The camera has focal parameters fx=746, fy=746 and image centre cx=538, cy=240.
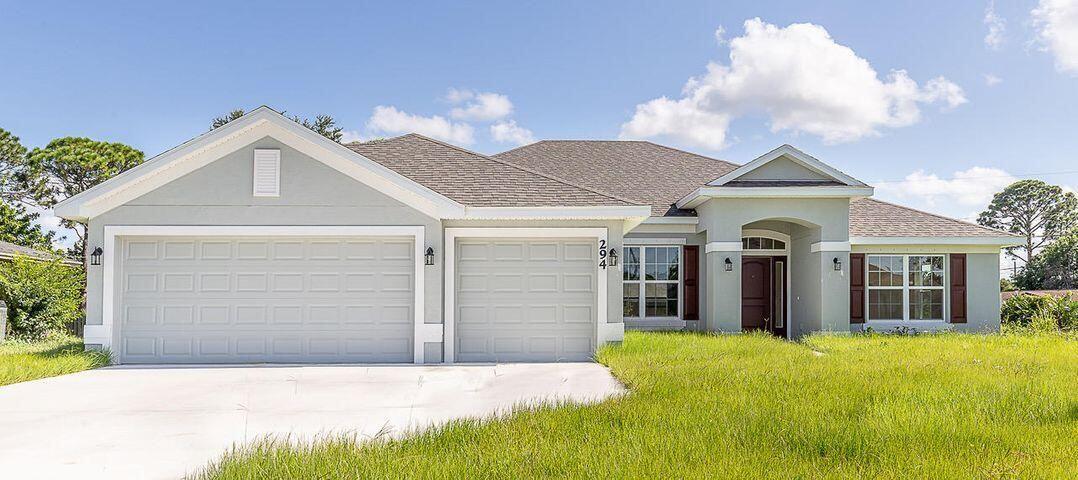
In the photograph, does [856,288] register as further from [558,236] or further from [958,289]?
[558,236]

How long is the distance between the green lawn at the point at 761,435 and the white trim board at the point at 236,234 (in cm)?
343

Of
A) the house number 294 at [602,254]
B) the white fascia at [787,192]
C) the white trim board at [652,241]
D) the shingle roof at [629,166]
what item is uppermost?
the shingle roof at [629,166]

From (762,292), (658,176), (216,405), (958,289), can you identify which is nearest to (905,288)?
(958,289)

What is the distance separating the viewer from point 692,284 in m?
Answer: 16.3

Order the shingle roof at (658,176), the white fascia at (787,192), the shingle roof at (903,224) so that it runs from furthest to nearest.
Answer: the shingle roof at (658,176)
the shingle roof at (903,224)
the white fascia at (787,192)

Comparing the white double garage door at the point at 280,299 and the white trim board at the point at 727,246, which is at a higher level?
the white trim board at the point at 727,246

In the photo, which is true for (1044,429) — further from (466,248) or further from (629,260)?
(629,260)

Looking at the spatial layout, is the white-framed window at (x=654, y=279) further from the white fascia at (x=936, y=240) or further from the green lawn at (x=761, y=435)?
the green lawn at (x=761, y=435)

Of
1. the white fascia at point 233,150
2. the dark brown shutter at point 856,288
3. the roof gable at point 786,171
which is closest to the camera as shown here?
the white fascia at point 233,150

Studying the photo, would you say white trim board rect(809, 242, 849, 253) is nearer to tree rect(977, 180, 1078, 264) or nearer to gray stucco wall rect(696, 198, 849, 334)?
gray stucco wall rect(696, 198, 849, 334)

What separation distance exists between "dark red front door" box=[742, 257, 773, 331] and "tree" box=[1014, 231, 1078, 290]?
2952cm

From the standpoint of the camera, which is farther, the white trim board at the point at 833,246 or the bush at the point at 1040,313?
the bush at the point at 1040,313

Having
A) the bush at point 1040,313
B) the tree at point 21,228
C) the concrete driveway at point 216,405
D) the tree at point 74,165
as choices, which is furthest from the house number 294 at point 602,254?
the tree at point 21,228

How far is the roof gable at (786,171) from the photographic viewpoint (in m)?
15.1
